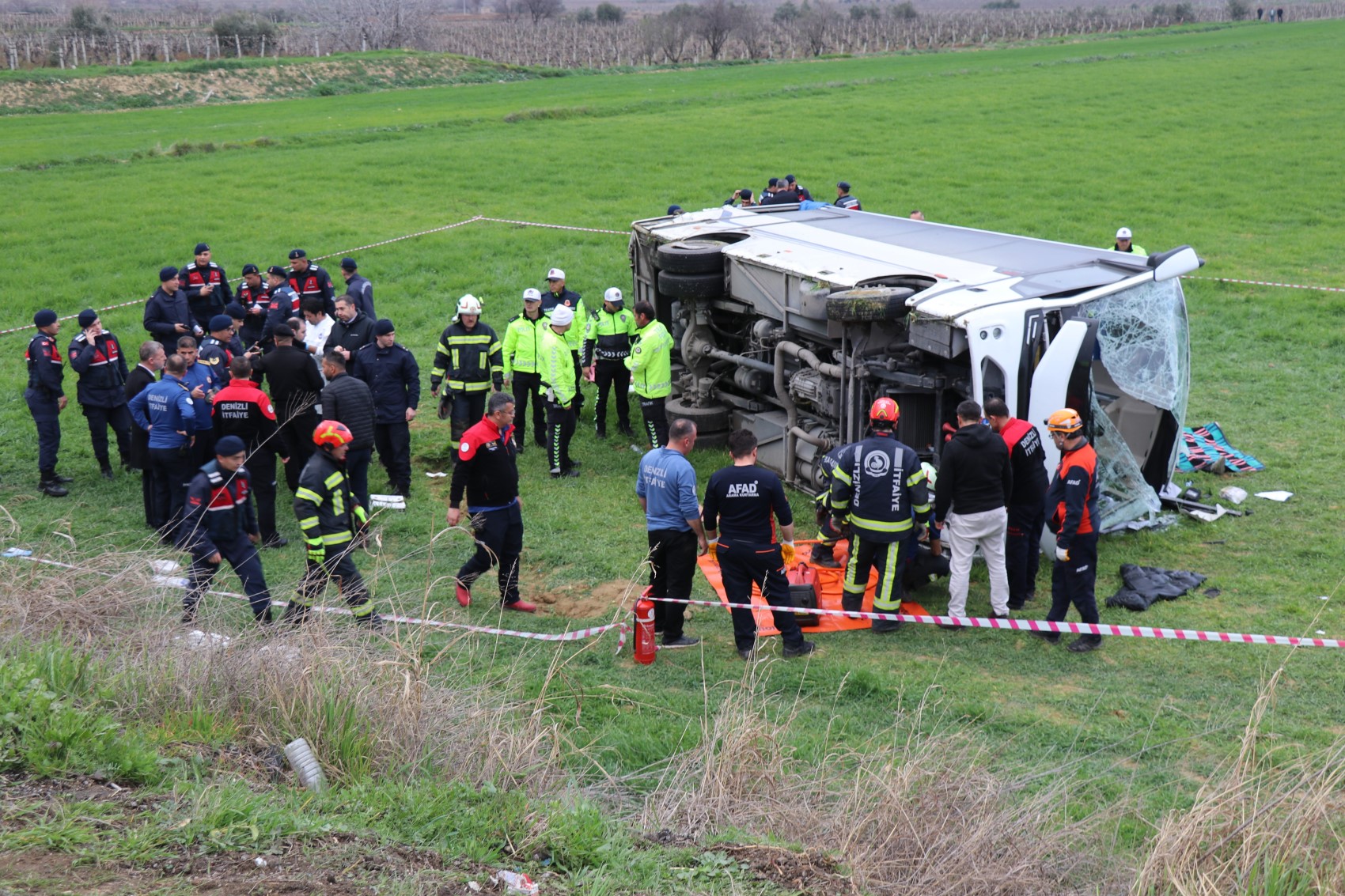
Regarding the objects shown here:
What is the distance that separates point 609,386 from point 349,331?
9.43 feet

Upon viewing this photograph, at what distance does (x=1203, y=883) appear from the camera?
4.09 metres

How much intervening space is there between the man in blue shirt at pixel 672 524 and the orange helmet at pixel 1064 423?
244cm

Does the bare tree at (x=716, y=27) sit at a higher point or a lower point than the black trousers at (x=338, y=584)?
higher

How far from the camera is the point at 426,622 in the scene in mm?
5777

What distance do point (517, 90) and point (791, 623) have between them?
38.2 m

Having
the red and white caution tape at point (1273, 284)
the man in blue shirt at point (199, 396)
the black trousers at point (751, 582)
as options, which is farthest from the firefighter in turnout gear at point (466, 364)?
the red and white caution tape at point (1273, 284)

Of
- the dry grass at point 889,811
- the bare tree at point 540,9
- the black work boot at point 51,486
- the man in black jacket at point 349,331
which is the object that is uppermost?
the bare tree at point 540,9

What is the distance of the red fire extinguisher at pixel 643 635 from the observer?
755 centimetres

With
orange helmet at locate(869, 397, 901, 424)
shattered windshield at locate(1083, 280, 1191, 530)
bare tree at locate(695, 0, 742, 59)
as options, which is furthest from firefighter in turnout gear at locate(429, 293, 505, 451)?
bare tree at locate(695, 0, 742, 59)

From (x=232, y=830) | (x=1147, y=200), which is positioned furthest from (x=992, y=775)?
(x=1147, y=200)

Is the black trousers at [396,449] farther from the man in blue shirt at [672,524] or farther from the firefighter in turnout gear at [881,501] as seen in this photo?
the firefighter in turnout gear at [881,501]

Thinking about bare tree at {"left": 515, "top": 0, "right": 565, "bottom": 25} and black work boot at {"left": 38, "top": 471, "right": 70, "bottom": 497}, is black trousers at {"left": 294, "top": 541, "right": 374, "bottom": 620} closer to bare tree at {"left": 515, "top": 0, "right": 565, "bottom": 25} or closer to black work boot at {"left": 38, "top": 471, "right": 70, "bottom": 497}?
black work boot at {"left": 38, "top": 471, "right": 70, "bottom": 497}

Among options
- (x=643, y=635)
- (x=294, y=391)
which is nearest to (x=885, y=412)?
(x=643, y=635)

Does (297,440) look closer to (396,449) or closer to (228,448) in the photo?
(396,449)
